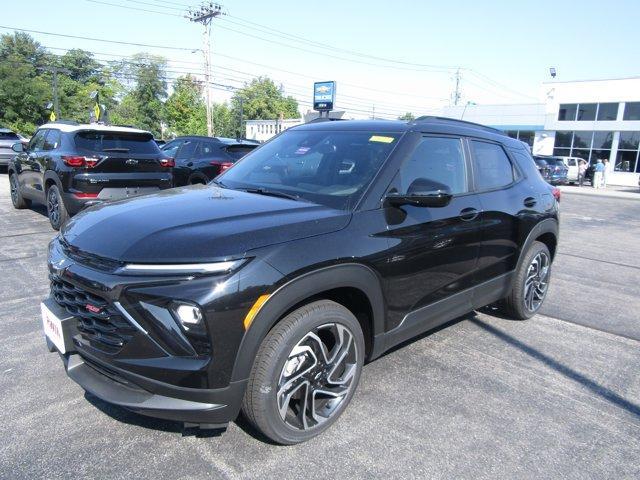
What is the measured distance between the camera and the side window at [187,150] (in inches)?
414

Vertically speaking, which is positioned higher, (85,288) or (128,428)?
(85,288)

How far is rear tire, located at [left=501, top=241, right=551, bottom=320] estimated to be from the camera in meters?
4.48

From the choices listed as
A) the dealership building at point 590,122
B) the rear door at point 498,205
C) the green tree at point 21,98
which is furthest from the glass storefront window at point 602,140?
the green tree at point 21,98

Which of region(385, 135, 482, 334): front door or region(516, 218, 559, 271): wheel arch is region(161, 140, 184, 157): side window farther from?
region(385, 135, 482, 334): front door

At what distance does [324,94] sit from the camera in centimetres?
2950

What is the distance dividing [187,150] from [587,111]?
32.5 meters

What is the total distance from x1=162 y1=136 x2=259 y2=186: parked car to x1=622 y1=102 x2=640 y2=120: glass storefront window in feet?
101

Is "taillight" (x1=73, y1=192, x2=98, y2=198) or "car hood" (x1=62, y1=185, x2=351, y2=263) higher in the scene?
"car hood" (x1=62, y1=185, x2=351, y2=263)

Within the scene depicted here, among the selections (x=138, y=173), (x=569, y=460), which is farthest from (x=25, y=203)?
(x=569, y=460)

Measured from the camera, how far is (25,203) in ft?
33.0

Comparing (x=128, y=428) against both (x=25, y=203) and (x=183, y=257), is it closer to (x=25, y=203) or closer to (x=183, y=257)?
(x=183, y=257)

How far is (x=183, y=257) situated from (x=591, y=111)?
125 ft

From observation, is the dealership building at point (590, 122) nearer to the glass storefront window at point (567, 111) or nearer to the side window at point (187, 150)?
the glass storefront window at point (567, 111)

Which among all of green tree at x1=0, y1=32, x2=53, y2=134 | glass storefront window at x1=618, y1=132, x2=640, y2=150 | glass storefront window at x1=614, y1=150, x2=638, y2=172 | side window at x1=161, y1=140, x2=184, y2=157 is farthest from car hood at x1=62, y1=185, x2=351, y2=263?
green tree at x1=0, y1=32, x2=53, y2=134
